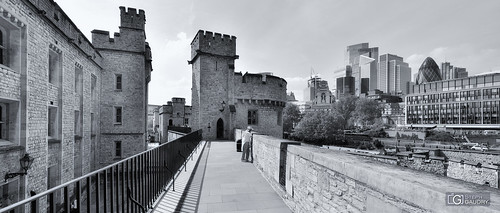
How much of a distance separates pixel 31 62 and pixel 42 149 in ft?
11.1

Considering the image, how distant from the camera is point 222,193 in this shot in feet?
19.4

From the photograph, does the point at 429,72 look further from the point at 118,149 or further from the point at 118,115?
the point at 118,149

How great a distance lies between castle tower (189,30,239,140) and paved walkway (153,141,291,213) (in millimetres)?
14070

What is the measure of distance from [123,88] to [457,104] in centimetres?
8856

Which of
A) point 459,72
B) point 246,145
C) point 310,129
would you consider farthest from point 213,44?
point 459,72

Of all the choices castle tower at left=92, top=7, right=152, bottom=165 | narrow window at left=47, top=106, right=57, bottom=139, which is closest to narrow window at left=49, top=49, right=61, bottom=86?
narrow window at left=47, top=106, right=57, bottom=139

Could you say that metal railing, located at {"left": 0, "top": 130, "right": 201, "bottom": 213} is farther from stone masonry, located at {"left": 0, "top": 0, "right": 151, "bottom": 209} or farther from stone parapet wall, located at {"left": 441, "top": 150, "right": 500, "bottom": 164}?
stone parapet wall, located at {"left": 441, "top": 150, "right": 500, "bottom": 164}

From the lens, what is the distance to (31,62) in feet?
27.1

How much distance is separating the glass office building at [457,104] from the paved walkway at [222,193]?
273 ft

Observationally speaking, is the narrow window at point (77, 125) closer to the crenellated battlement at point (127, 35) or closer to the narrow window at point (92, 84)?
the narrow window at point (92, 84)

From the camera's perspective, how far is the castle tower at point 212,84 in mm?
22234

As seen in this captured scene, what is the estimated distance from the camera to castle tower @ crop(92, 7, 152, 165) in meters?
18.1

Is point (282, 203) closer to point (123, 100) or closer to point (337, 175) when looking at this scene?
point (337, 175)

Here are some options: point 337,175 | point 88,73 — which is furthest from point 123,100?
point 337,175
